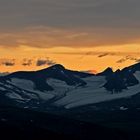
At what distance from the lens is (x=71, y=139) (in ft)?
635

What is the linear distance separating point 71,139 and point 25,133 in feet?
40.3

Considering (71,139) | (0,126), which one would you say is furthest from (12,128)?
(71,139)

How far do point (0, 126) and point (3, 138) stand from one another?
1488 centimetres

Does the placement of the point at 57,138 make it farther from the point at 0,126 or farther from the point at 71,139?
the point at 0,126

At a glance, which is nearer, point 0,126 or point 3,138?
point 3,138

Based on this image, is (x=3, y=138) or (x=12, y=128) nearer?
(x=3, y=138)

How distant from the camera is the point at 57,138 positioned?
625ft

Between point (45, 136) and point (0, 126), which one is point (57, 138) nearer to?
point (45, 136)

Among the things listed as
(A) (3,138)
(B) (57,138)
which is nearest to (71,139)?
(B) (57,138)

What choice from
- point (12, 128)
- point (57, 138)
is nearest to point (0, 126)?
point (12, 128)

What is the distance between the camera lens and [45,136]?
19375cm

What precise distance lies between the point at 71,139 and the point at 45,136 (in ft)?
21.7

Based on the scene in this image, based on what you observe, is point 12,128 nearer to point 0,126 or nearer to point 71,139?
point 0,126

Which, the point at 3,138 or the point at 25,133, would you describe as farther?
the point at 25,133
